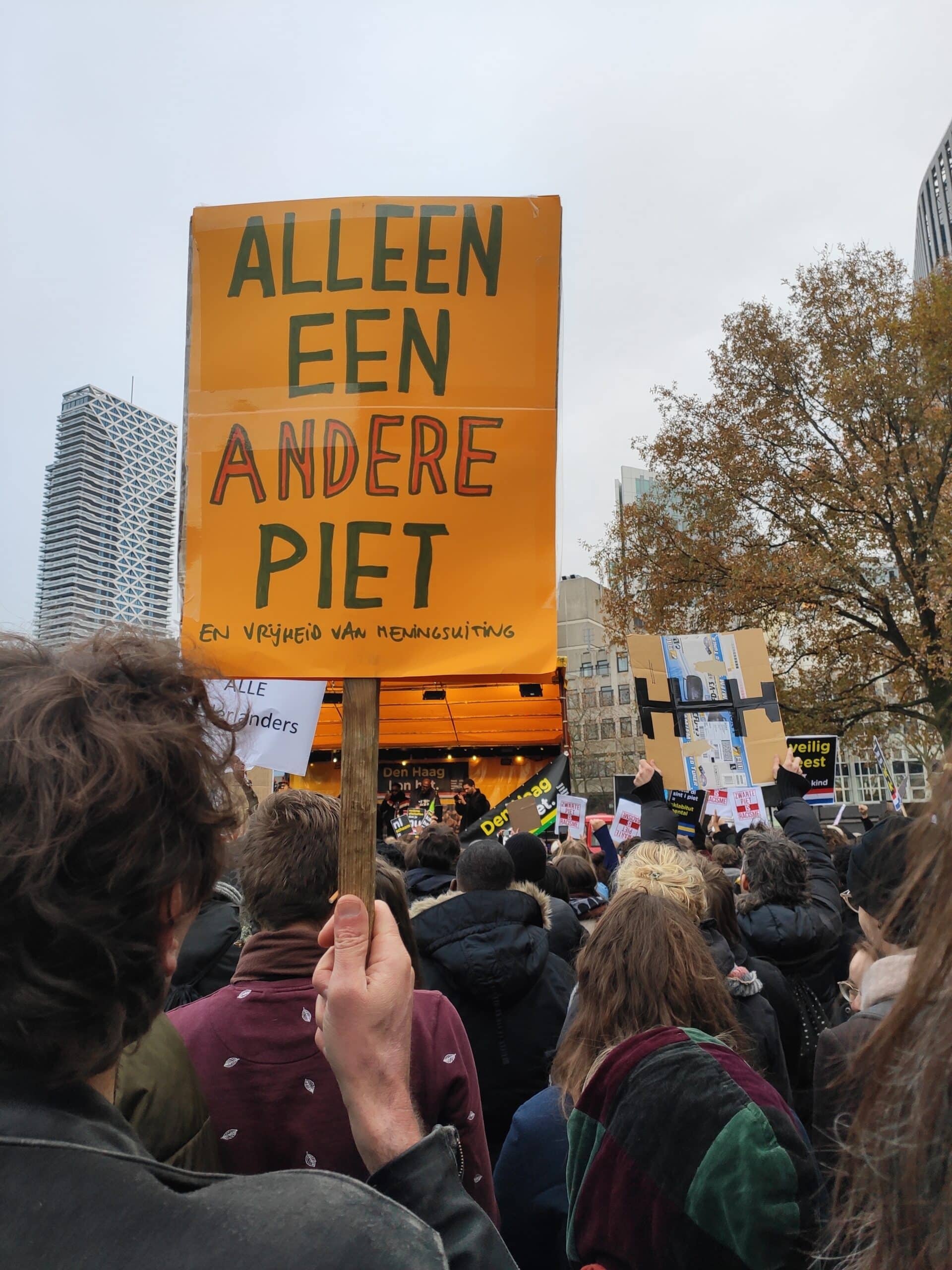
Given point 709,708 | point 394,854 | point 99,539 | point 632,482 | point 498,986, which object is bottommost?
point 498,986

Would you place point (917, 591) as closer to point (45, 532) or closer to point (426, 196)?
point (45, 532)

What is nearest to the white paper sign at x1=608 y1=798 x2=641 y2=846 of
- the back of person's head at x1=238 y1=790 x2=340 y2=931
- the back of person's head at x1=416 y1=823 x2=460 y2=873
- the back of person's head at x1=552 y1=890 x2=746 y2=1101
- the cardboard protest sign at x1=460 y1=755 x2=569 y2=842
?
the cardboard protest sign at x1=460 y1=755 x2=569 y2=842

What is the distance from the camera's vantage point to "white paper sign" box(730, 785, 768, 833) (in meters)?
7.28

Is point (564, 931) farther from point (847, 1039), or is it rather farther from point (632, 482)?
point (632, 482)

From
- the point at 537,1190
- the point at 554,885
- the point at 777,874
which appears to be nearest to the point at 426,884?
the point at 554,885

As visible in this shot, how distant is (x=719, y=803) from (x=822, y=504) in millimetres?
11495

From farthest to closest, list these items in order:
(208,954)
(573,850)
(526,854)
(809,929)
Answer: (573,850) < (526,854) < (809,929) < (208,954)

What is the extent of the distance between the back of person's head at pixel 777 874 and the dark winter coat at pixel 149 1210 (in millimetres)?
3267

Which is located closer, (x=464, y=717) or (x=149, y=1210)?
(x=149, y=1210)

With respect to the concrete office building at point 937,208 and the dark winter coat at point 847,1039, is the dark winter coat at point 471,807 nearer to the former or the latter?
the dark winter coat at point 847,1039

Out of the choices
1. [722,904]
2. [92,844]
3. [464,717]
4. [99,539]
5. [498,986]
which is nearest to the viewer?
[92,844]

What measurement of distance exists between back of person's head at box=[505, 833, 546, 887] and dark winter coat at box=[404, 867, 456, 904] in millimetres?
560

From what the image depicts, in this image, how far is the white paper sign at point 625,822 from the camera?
7016 mm

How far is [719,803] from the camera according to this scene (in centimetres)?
747
